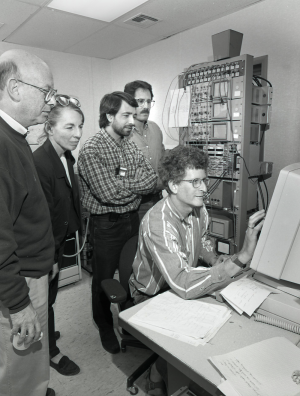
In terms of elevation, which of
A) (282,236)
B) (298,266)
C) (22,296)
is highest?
(282,236)

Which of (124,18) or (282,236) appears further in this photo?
(124,18)

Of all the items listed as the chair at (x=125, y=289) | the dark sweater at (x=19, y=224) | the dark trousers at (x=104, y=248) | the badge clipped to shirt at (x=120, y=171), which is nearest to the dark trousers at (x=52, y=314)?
the dark trousers at (x=104, y=248)

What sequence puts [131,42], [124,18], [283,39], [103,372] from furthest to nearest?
[131,42] < [124,18] < [283,39] < [103,372]

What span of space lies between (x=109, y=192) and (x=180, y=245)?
0.66 metres

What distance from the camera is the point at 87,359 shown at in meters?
2.00

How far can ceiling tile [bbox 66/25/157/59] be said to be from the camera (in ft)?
10.8

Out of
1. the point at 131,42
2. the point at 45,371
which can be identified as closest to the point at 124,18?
the point at 131,42

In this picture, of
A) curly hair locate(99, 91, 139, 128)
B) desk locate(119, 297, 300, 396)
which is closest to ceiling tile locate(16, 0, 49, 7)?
curly hair locate(99, 91, 139, 128)

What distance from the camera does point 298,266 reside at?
3.35ft

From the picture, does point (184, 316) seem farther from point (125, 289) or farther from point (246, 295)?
point (125, 289)

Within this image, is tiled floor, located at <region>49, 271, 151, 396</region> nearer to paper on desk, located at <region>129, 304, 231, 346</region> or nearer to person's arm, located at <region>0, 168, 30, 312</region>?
paper on desk, located at <region>129, 304, 231, 346</region>

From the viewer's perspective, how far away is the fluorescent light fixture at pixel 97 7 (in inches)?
100.0

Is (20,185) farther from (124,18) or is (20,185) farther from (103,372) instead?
(124,18)

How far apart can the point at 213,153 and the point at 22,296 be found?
6.37ft
